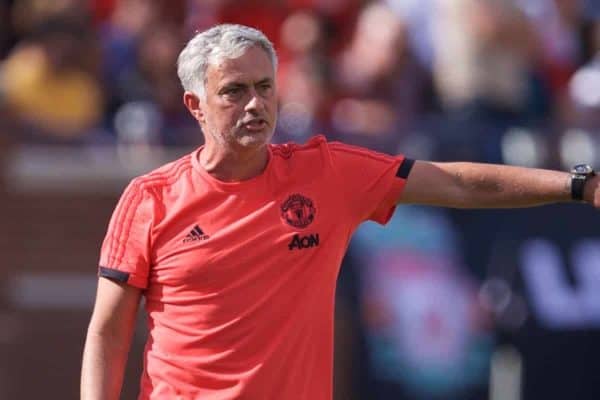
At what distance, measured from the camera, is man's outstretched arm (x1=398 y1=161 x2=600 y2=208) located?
5430 mm

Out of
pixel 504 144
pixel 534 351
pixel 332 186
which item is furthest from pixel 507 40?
pixel 332 186

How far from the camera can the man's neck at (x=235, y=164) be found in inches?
217

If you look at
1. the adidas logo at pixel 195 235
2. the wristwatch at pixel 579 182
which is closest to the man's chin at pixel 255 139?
the adidas logo at pixel 195 235

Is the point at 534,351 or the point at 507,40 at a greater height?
the point at 507,40

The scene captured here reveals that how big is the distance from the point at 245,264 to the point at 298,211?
284mm

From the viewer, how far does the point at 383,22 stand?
34.3 feet

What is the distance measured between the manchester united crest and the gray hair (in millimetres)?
490

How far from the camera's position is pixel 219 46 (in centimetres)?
537

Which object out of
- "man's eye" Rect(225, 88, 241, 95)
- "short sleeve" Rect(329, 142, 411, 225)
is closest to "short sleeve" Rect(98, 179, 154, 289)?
"man's eye" Rect(225, 88, 241, 95)

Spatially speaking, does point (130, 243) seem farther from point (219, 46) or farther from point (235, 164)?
point (219, 46)

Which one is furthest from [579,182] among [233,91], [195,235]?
[195,235]

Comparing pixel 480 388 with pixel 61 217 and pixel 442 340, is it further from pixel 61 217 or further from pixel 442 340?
pixel 61 217

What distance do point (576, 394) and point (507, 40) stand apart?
2.47 m

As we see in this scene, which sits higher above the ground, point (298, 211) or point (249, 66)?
point (249, 66)
